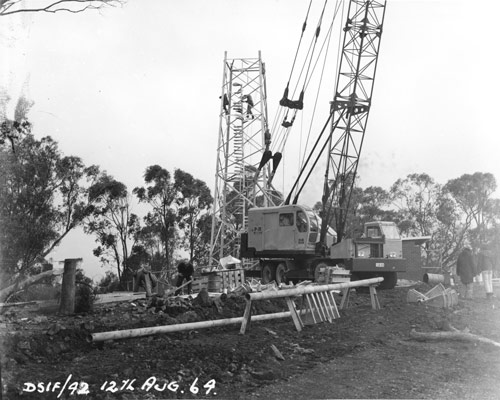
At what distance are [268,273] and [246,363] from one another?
55.2 ft

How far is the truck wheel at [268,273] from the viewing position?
23.2 meters

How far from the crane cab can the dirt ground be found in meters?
11.2

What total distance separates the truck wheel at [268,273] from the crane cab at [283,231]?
0.58 m

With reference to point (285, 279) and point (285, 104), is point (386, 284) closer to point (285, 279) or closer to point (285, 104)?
point (285, 279)

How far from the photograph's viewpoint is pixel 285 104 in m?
25.8

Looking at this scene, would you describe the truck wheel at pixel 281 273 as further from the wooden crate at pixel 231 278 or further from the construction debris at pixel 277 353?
the construction debris at pixel 277 353

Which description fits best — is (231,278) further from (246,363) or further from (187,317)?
(246,363)

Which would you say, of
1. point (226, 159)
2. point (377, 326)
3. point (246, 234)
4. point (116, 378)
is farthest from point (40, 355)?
point (226, 159)

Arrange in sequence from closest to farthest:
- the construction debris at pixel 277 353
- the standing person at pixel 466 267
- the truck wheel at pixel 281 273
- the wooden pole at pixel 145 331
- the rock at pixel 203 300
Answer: the wooden pole at pixel 145 331, the construction debris at pixel 277 353, the rock at pixel 203 300, the standing person at pixel 466 267, the truck wheel at pixel 281 273

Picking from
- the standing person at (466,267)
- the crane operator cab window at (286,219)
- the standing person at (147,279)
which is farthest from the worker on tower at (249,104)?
the standing person at (466,267)

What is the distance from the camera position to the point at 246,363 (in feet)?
22.2

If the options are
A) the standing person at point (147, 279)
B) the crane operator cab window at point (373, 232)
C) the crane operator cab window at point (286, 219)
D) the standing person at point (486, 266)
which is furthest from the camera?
the crane operator cab window at point (373, 232)

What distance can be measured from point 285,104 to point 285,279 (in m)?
7.88

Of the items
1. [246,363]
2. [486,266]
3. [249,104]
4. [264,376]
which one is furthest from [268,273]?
[264,376]
